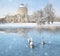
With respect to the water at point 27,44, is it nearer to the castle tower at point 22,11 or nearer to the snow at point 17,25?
the snow at point 17,25

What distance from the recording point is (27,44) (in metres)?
5.69

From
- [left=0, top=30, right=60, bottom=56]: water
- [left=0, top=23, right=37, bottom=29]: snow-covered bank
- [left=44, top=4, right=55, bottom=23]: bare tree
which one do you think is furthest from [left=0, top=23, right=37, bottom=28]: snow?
[left=44, top=4, right=55, bottom=23]: bare tree

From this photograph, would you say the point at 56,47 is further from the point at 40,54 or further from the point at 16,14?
the point at 16,14

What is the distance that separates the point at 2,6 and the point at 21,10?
510mm

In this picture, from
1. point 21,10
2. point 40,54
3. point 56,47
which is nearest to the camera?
point 40,54

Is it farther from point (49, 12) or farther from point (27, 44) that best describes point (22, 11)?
point (27, 44)

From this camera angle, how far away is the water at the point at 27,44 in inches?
205

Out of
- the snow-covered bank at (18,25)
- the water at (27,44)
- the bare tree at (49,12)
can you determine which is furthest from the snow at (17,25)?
the bare tree at (49,12)

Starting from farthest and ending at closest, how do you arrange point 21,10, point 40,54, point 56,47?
point 21,10
point 56,47
point 40,54

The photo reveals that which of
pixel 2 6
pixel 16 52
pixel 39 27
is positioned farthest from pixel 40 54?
pixel 2 6

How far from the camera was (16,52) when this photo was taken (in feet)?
17.1

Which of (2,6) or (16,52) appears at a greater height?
(2,6)

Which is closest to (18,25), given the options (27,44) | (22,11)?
(22,11)

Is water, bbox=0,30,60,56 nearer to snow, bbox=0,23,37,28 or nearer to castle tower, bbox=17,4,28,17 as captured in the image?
snow, bbox=0,23,37,28
